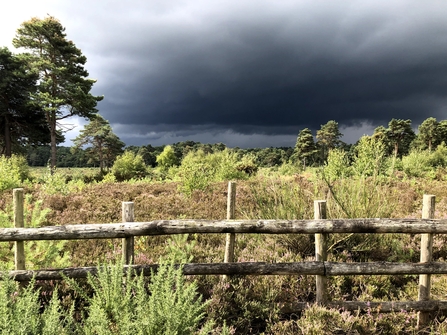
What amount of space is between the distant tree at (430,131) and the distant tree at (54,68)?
6208cm

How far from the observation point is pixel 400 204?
782 centimetres

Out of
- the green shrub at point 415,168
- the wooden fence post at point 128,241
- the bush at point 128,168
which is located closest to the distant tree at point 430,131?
the green shrub at point 415,168

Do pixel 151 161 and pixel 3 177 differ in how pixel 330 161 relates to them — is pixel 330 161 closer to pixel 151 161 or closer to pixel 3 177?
pixel 3 177

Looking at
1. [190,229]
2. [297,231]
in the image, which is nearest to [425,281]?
[297,231]

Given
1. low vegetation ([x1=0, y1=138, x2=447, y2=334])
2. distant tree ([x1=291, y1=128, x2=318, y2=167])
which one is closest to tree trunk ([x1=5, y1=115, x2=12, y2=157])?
low vegetation ([x1=0, y1=138, x2=447, y2=334])

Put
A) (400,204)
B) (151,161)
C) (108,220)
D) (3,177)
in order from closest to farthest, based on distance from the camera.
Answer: (108,220)
(400,204)
(3,177)
(151,161)

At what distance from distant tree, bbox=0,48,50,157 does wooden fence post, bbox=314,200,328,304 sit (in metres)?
31.0

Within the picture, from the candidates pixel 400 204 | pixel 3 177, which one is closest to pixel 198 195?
pixel 400 204

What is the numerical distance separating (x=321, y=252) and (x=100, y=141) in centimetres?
5357

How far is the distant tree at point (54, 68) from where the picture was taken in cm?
2659

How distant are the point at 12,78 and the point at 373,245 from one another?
35.3m

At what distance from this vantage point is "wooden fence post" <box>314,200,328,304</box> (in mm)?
3871

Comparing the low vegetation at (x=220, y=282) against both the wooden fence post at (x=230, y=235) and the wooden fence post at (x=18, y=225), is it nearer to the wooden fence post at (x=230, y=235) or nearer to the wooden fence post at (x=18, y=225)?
the wooden fence post at (x=18, y=225)

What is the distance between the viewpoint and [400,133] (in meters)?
59.3
